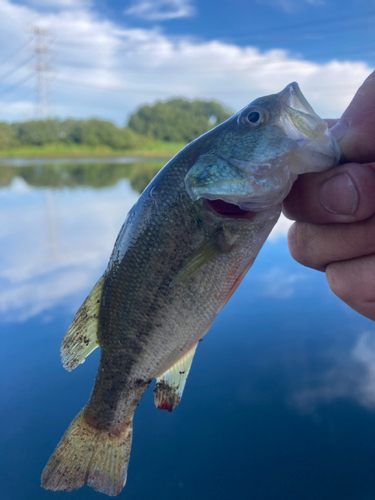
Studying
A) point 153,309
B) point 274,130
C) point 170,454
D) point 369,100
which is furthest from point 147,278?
point 170,454

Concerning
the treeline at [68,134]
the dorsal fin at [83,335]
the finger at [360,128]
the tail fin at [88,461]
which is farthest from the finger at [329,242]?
the treeline at [68,134]

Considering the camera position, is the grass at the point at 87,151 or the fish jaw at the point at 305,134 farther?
the grass at the point at 87,151

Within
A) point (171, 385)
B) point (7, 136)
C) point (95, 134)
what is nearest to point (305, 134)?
point (171, 385)

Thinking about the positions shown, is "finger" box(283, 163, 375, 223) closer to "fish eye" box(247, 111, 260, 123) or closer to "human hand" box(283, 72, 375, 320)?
"human hand" box(283, 72, 375, 320)

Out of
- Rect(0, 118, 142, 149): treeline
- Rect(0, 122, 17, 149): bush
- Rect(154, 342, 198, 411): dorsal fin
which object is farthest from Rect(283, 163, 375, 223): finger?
Rect(0, 118, 142, 149): treeline

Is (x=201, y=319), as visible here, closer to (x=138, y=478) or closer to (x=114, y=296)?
(x=114, y=296)

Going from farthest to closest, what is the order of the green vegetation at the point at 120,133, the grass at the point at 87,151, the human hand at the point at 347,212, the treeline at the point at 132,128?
the treeline at the point at 132,128 < the green vegetation at the point at 120,133 < the grass at the point at 87,151 < the human hand at the point at 347,212

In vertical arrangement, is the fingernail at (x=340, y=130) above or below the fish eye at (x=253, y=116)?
below

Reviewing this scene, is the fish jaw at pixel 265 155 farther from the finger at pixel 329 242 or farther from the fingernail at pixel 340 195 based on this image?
the finger at pixel 329 242
